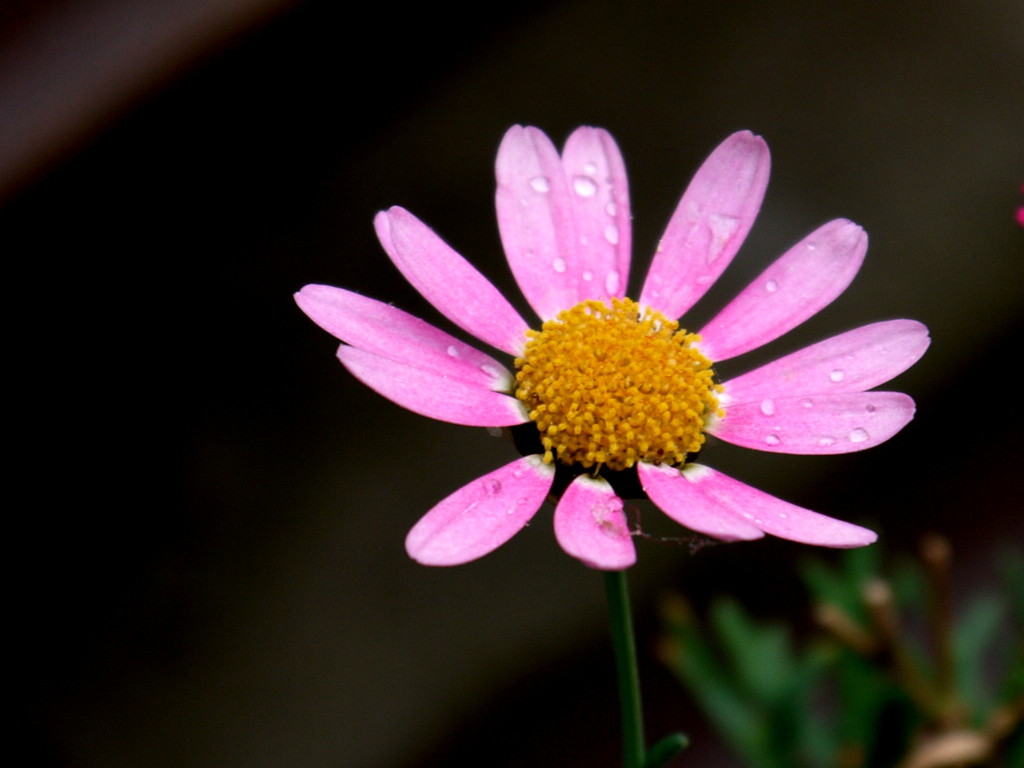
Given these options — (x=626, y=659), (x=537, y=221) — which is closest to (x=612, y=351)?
(x=537, y=221)

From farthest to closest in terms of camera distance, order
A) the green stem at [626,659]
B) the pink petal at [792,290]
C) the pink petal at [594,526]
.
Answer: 1. the pink petal at [792,290]
2. the green stem at [626,659]
3. the pink petal at [594,526]

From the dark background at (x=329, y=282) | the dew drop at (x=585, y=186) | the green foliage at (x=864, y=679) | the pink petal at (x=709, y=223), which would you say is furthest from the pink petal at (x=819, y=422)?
the dark background at (x=329, y=282)

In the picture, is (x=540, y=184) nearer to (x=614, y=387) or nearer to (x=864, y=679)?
(x=614, y=387)

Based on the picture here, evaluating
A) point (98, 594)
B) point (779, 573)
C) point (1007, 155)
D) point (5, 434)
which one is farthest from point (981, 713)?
point (5, 434)

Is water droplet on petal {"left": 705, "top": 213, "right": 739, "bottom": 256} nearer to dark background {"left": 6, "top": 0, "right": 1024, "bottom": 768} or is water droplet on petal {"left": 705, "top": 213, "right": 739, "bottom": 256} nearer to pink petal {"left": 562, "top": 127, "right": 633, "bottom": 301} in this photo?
pink petal {"left": 562, "top": 127, "right": 633, "bottom": 301}

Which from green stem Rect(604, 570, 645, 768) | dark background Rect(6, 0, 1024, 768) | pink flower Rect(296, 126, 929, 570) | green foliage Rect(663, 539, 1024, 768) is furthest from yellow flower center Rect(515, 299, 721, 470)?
dark background Rect(6, 0, 1024, 768)

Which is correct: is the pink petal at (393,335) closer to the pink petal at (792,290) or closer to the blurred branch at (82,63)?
the pink petal at (792,290)
